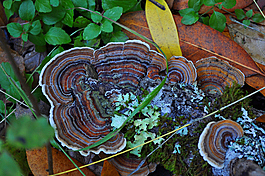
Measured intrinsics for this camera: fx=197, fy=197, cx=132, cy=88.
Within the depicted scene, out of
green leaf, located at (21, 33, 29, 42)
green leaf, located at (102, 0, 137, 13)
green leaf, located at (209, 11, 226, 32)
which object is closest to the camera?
green leaf, located at (21, 33, 29, 42)

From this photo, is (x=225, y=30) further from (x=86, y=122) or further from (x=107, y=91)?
(x=86, y=122)

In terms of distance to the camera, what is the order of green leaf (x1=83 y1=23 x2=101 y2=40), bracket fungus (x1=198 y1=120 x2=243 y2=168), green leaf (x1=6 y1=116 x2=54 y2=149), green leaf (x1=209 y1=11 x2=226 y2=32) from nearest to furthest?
1. green leaf (x1=6 y1=116 x2=54 y2=149)
2. bracket fungus (x1=198 y1=120 x2=243 y2=168)
3. green leaf (x1=83 y1=23 x2=101 y2=40)
4. green leaf (x1=209 y1=11 x2=226 y2=32)

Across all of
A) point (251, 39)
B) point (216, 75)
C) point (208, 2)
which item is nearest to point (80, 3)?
point (208, 2)

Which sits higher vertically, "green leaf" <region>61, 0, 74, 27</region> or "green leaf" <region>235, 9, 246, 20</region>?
"green leaf" <region>61, 0, 74, 27</region>

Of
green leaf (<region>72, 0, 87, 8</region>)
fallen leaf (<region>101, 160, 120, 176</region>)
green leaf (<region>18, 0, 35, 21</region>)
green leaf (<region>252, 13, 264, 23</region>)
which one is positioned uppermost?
green leaf (<region>18, 0, 35, 21</region>)

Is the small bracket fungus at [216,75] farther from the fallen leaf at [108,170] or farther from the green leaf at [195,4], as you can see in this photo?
the fallen leaf at [108,170]

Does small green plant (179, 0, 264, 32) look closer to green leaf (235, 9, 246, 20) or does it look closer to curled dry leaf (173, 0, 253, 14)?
green leaf (235, 9, 246, 20)

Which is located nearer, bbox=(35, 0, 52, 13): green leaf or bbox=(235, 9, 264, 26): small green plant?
bbox=(35, 0, 52, 13): green leaf

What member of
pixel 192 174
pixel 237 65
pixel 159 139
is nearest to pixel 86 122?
pixel 159 139

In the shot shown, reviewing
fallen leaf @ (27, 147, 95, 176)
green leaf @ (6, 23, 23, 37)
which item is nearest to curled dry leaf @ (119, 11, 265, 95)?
green leaf @ (6, 23, 23, 37)
